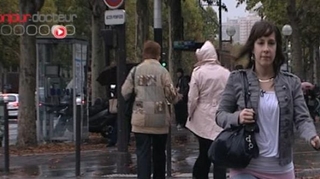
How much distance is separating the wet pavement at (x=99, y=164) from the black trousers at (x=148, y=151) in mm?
1768

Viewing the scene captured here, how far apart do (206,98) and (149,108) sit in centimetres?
68

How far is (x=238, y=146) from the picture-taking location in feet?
17.1

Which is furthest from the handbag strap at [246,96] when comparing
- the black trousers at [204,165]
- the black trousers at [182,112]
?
the black trousers at [182,112]

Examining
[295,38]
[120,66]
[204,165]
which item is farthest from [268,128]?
[295,38]

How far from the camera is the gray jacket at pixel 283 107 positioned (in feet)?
17.4

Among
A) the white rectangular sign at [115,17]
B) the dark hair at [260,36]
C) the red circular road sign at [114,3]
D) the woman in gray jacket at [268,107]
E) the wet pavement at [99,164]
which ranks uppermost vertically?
the red circular road sign at [114,3]

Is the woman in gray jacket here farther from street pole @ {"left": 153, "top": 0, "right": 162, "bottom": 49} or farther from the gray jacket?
street pole @ {"left": 153, "top": 0, "right": 162, "bottom": 49}

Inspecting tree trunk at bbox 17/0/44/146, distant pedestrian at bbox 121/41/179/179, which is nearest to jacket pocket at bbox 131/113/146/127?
distant pedestrian at bbox 121/41/179/179

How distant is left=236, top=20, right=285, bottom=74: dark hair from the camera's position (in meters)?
5.39

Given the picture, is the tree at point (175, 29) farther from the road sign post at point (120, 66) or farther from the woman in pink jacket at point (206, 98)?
the woman in pink jacket at point (206, 98)

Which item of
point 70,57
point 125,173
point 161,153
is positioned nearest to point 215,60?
point 161,153

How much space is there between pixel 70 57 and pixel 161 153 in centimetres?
937

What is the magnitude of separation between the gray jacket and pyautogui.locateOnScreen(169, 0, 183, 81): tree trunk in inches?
956

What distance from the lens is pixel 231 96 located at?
5438 mm
